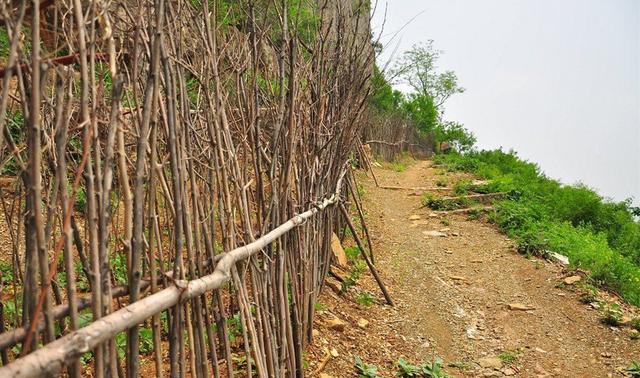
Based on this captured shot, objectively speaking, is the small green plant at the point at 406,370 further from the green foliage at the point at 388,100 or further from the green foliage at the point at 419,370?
the green foliage at the point at 388,100

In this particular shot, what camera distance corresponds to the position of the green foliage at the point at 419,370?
110 inches

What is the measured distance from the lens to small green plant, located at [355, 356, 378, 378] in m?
2.68

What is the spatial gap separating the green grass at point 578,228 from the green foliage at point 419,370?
2531 mm

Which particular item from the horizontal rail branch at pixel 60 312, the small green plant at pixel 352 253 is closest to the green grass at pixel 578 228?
the small green plant at pixel 352 253

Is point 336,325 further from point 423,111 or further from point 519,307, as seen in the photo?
point 423,111

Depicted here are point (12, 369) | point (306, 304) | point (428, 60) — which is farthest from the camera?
point (428, 60)

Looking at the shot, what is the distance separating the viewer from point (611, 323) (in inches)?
149

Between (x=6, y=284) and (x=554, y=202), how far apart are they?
7.83m

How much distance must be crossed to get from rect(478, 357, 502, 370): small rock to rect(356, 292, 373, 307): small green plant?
922mm

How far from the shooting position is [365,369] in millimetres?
2725

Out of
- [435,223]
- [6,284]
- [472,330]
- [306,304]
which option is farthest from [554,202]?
[6,284]

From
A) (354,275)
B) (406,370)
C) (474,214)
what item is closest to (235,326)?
(406,370)

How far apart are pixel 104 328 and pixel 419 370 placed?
7.70 ft

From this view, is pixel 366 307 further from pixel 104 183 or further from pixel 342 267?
pixel 104 183
